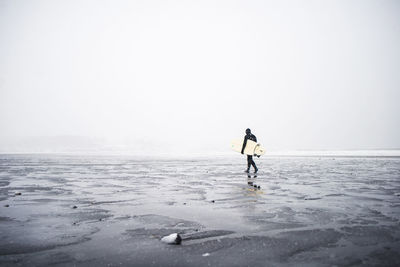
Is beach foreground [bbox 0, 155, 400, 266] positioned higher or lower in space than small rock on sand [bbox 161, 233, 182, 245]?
lower

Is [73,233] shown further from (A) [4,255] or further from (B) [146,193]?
(B) [146,193]

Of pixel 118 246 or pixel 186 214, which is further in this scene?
pixel 186 214

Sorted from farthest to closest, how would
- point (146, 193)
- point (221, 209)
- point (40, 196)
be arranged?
point (146, 193) < point (40, 196) < point (221, 209)

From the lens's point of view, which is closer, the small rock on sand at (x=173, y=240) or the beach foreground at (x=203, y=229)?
the beach foreground at (x=203, y=229)

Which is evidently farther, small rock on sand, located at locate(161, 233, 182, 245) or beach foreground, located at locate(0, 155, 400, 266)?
small rock on sand, located at locate(161, 233, 182, 245)

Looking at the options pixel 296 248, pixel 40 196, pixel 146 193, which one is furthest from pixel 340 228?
pixel 40 196

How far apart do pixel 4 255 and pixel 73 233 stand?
1.05 meters

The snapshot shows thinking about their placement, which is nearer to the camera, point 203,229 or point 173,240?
point 173,240

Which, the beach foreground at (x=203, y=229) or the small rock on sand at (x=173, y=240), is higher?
the small rock on sand at (x=173, y=240)

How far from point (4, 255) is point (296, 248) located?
11.8 feet

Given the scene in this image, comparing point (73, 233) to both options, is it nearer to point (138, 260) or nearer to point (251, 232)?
point (138, 260)

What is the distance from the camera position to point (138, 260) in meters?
3.07

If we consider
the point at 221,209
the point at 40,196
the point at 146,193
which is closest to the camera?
the point at 221,209

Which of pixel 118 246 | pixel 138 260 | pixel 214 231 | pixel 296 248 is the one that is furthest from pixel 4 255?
pixel 296 248
